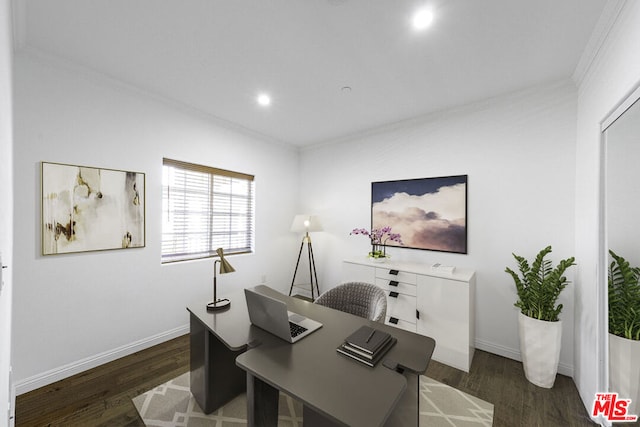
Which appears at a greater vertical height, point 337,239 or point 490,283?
point 337,239

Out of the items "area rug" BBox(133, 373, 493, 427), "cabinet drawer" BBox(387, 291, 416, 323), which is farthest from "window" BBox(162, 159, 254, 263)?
"cabinet drawer" BBox(387, 291, 416, 323)

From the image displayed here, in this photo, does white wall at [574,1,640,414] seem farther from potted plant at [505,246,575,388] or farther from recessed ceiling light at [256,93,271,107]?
recessed ceiling light at [256,93,271,107]

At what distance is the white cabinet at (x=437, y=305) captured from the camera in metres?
2.29

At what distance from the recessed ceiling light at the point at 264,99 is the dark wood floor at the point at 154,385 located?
2.69m

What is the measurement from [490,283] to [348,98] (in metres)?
2.40

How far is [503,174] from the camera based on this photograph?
2.51 m

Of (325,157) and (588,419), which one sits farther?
(325,157)

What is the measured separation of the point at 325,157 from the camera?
4047 millimetres

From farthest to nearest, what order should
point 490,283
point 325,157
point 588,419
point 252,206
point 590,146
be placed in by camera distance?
point 325,157 < point 252,206 < point 490,283 < point 590,146 < point 588,419

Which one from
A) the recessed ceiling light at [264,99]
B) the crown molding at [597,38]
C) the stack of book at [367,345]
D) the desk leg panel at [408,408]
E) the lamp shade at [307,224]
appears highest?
the recessed ceiling light at [264,99]

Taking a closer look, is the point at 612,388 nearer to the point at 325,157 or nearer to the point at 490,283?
the point at 490,283

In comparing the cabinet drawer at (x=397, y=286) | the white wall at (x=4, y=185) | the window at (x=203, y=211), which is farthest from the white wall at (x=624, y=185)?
the window at (x=203, y=211)

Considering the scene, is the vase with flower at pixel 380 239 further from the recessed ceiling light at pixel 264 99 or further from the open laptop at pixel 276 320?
the recessed ceiling light at pixel 264 99

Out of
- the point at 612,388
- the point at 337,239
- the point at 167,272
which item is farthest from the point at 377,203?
the point at 167,272
